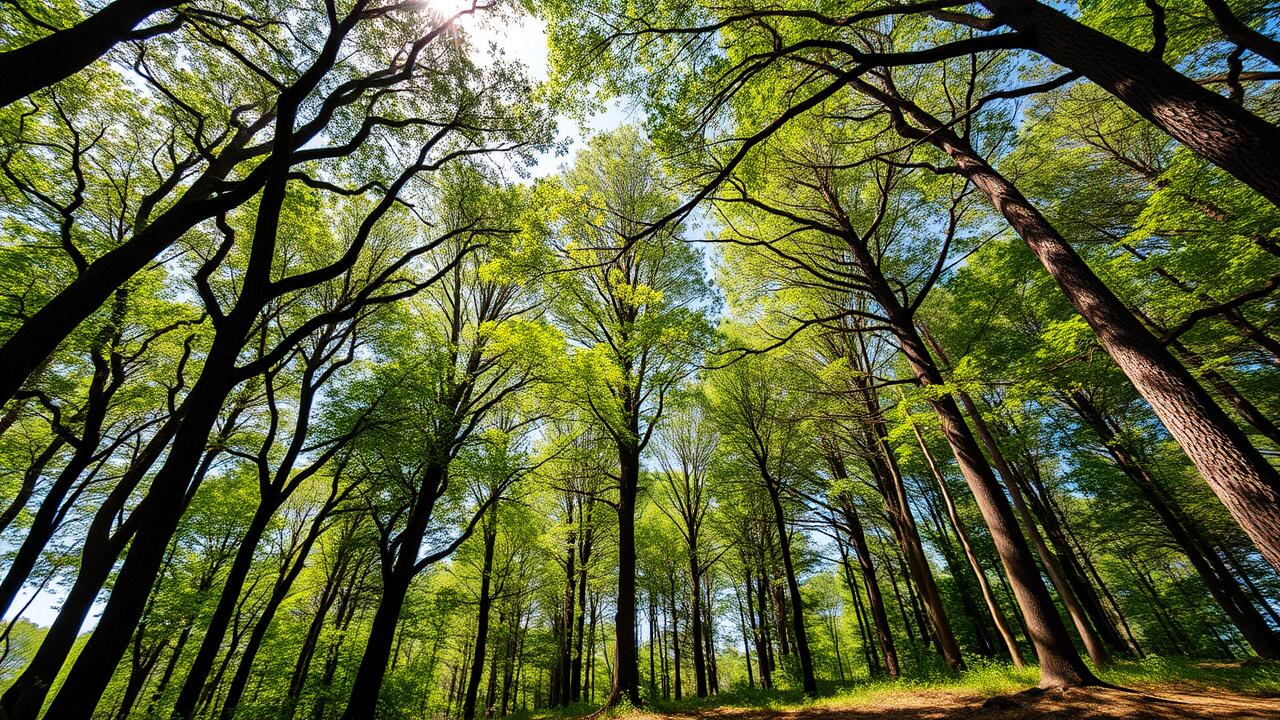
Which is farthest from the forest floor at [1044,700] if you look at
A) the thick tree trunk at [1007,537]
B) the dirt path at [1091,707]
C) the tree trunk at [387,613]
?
the tree trunk at [387,613]

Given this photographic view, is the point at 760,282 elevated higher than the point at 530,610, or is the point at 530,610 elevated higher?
the point at 760,282

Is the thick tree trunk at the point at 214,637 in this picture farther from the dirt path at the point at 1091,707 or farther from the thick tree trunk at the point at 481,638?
the dirt path at the point at 1091,707

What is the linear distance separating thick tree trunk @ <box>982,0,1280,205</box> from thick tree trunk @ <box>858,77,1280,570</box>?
0.09 ft

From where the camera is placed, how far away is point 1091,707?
14.1ft

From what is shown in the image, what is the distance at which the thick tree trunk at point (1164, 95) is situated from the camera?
271 cm

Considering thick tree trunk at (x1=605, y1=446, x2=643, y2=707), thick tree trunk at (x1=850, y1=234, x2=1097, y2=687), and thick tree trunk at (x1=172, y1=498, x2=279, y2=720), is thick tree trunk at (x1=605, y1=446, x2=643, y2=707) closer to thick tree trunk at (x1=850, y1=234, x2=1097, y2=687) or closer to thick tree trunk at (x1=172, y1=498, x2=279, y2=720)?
thick tree trunk at (x1=850, y1=234, x2=1097, y2=687)

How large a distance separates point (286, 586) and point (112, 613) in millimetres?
10590

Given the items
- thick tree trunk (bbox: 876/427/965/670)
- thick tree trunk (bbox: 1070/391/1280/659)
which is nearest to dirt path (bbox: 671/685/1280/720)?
thick tree trunk (bbox: 876/427/965/670)

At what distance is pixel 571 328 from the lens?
1246cm

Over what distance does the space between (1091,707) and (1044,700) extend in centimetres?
72

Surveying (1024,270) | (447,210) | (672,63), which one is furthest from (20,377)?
(1024,270)

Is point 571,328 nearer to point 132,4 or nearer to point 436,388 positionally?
point 436,388

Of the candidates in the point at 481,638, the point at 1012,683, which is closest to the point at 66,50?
the point at 1012,683

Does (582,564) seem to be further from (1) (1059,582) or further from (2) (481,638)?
(1) (1059,582)
